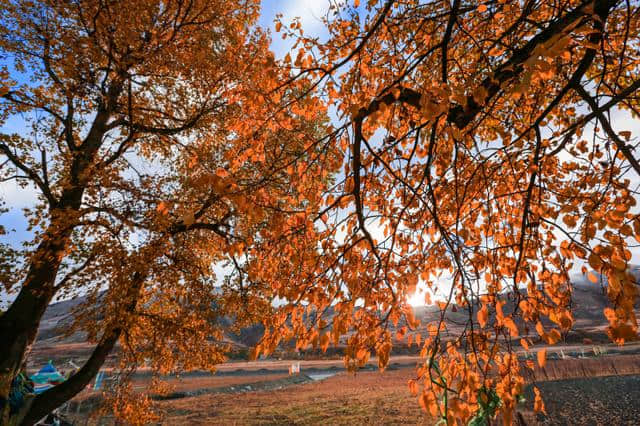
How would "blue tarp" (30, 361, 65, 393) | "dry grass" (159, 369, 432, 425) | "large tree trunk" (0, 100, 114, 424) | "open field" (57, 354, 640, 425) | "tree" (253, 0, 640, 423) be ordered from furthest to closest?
"dry grass" (159, 369, 432, 425)
"blue tarp" (30, 361, 65, 393)
"open field" (57, 354, 640, 425)
"large tree trunk" (0, 100, 114, 424)
"tree" (253, 0, 640, 423)

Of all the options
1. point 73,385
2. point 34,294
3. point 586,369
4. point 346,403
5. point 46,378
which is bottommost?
point 346,403

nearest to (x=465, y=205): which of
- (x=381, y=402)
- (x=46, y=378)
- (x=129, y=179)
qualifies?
(x=129, y=179)

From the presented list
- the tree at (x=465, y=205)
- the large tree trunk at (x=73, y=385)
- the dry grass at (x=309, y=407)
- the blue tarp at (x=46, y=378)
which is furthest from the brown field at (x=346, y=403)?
the tree at (x=465, y=205)

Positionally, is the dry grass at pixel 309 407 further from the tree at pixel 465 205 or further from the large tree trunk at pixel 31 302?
the tree at pixel 465 205

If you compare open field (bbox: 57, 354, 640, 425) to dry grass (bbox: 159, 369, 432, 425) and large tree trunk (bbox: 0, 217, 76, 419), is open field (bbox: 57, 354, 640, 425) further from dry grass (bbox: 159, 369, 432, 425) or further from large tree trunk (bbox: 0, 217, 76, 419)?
large tree trunk (bbox: 0, 217, 76, 419)

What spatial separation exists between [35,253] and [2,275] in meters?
0.94

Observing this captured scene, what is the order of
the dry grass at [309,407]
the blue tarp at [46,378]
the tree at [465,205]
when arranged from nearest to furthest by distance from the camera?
the tree at [465,205] → the blue tarp at [46,378] → the dry grass at [309,407]

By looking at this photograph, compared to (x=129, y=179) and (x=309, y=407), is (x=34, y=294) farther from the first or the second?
(x=309, y=407)

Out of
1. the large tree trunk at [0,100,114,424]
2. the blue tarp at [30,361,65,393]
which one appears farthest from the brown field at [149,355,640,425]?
the large tree trunk at [0,100,114,424]

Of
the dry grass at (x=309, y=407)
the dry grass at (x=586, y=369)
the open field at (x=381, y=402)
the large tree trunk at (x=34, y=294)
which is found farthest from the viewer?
the dry grass at (x=586, y=369)

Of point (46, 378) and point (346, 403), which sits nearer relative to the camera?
point (46, 378)

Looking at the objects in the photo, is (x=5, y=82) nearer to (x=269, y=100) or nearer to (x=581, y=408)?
(x=269, y=100)

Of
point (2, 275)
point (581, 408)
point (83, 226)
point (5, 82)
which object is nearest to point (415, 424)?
point (581, 408)

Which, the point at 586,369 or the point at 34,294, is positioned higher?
the point at 34,294
